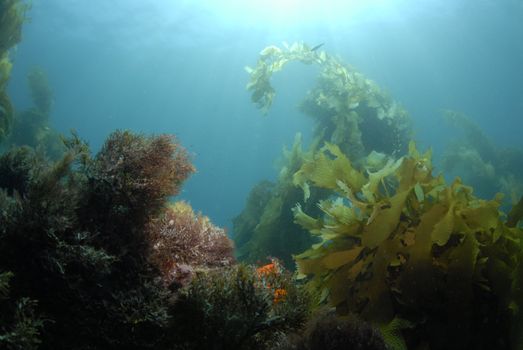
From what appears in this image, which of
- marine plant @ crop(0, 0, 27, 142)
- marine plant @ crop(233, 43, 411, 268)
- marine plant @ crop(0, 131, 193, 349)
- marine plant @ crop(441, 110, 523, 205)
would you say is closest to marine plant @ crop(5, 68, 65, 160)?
marine plant @ crop(0, 0, 27, 142)

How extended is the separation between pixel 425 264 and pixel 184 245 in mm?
1989

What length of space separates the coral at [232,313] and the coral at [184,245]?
45 centimetres

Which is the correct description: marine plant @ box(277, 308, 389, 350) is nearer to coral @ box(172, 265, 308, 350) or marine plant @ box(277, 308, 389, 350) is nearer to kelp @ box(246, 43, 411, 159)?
coral @ box(172, 265, 308, 350)

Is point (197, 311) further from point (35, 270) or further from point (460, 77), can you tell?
point (460, 77)

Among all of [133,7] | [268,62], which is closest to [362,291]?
[268,62]

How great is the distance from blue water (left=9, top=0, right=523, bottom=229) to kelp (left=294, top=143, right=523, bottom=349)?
1652mm

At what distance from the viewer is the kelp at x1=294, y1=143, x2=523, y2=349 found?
2045 mm

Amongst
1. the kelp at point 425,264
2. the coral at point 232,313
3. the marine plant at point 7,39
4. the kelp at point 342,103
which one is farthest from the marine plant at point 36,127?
the kelp at point 425,264

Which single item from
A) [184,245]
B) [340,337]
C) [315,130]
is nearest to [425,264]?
[340,337]

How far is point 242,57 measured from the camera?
45.4 m

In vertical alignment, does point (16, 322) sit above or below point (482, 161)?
below

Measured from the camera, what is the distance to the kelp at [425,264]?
6.71 ft

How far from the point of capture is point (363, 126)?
9.20 meters

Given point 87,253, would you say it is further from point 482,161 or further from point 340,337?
point 482,161
